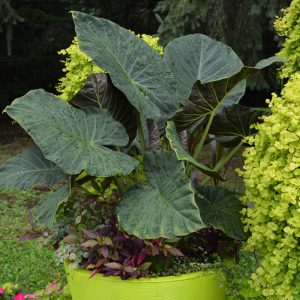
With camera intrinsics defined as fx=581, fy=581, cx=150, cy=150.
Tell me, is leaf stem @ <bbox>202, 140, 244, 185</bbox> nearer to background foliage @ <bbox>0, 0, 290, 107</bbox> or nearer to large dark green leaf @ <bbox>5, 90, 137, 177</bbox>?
large dark green leaf @ <bbox>5, 90, 137, 177</bbox>

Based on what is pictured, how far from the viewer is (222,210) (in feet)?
8.86

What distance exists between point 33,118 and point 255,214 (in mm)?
967

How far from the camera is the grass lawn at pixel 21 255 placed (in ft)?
13.3

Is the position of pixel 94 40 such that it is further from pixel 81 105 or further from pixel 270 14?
pixel 270 14

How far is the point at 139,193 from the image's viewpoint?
8.22 ft

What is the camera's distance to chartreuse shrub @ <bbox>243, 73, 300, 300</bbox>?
6.95 ft

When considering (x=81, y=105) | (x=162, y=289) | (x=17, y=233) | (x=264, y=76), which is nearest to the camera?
(x=162, y=289)

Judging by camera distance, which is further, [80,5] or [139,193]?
[80,5]

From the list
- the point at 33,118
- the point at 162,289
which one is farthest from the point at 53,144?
the point at 162,289

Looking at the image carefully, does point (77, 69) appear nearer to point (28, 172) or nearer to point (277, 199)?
point (28, 172)

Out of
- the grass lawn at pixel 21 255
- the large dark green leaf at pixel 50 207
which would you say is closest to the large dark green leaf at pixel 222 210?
the large dark green leaf at pixel 50 207

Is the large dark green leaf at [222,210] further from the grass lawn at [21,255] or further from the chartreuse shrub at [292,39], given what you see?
the chartreuse shrub at [292,39]

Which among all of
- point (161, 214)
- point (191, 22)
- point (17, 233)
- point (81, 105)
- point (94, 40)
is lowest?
point (17, 233)

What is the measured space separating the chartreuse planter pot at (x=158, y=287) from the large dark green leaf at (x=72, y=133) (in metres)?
0.52
